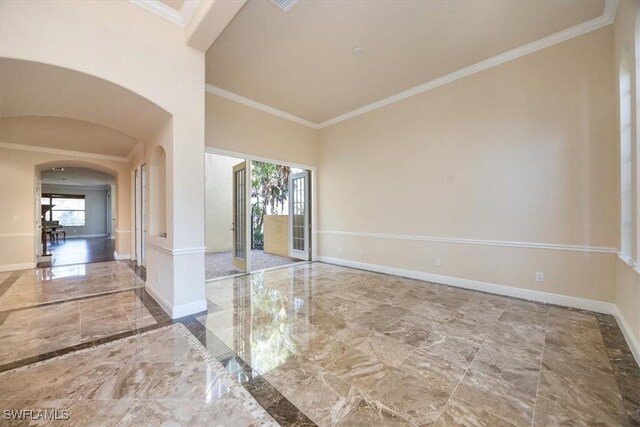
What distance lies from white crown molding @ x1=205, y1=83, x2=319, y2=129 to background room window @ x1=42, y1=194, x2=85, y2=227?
14.8 metres

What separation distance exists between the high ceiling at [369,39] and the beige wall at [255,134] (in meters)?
0.46

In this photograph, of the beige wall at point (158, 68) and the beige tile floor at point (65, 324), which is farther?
the beige tile floor at point (65, 324)

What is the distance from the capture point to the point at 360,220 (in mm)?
5680

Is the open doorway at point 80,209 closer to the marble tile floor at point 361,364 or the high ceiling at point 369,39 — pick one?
the high ceiling at point 369,39

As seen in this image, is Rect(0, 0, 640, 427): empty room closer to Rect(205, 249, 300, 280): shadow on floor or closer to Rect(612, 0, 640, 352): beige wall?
Rect(612, 0, 640, 352): beige wall

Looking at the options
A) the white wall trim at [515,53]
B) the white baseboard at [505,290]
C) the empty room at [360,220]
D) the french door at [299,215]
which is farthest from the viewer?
the french door at [299,215]

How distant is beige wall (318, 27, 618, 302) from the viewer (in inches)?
123

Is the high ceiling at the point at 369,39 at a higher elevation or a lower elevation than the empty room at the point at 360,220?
higher

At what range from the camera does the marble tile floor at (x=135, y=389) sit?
5.15 feet

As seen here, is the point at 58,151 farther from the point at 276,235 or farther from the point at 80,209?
the point at 80,209

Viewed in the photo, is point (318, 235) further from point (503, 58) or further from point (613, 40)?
point (613, 40)

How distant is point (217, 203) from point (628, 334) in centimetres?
919

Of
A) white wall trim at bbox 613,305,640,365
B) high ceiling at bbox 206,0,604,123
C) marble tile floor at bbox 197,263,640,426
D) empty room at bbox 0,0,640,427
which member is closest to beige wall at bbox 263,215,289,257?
empty room at bbox 0,0,640,427

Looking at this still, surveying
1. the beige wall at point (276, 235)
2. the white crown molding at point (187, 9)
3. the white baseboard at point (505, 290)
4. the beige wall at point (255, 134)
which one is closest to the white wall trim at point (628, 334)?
the white baseboard at point (505, 290)
